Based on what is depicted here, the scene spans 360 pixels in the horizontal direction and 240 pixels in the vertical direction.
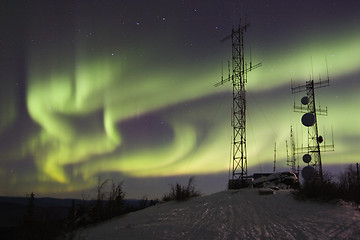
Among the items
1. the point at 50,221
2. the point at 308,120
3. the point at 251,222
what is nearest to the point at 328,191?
the point at 251,222

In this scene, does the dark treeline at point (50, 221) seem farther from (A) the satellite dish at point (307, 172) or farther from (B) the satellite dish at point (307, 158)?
(B) the satellite dish at point (307, 158)

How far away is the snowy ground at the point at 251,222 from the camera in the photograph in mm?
9188

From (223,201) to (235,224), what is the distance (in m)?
4.75

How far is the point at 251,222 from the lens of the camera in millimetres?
10805

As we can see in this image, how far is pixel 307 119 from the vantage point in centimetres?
2973

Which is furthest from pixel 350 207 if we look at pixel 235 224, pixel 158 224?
pixel 158 224

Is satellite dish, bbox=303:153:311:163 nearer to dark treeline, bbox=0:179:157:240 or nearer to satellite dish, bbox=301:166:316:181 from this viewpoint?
satellite dish, bbox=301:166:316:181

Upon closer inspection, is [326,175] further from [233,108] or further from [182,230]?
[233,108]

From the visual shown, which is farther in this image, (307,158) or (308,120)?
(307,158)

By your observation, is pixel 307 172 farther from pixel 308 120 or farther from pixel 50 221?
pixel 50 221

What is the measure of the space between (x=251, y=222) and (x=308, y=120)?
2185cm

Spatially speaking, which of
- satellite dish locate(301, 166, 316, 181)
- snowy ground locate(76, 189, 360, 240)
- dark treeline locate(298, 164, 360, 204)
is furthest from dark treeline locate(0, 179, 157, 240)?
satellite dish locate(301, 166, 316, 181)

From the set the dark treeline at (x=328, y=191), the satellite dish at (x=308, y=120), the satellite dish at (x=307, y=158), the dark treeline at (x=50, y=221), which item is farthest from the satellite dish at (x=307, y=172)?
the dark treeline at (x=50, y=221)

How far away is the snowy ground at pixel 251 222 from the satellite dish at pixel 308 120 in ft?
54.9
